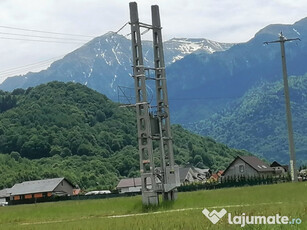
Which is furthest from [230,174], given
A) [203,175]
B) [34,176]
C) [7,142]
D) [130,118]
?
[7,142]

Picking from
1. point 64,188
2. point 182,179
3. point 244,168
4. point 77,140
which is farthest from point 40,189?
point 77,140

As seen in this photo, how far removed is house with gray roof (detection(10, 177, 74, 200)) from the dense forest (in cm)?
2516

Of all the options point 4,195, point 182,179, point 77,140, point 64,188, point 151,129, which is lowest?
point 4,195

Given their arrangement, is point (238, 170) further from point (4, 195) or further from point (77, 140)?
point (77, 140)

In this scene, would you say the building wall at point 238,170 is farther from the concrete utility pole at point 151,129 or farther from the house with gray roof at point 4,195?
the concrete utility pole at point 151,129

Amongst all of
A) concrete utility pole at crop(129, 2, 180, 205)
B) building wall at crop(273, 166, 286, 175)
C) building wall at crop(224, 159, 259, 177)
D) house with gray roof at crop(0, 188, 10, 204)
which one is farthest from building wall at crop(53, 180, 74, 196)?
concrete utility pole at crop(129, 2, 180, 205)

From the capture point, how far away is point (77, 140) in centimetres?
15062

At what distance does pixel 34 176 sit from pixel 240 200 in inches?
3945

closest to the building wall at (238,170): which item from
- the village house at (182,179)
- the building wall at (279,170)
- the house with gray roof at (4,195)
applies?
the building wall at (279,170)

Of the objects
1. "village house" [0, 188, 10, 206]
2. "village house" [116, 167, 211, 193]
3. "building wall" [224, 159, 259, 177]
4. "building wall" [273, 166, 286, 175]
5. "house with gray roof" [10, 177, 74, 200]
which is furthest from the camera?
"village house" [116, 167, 211, 193]

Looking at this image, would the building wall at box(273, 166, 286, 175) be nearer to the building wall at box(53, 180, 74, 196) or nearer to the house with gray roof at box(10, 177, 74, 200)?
the building wall at box(53, 180, 74, 196)

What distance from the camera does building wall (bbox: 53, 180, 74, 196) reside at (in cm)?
10065

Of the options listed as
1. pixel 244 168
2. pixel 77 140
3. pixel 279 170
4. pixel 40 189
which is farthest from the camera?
pixel 77 140

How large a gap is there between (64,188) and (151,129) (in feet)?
238
